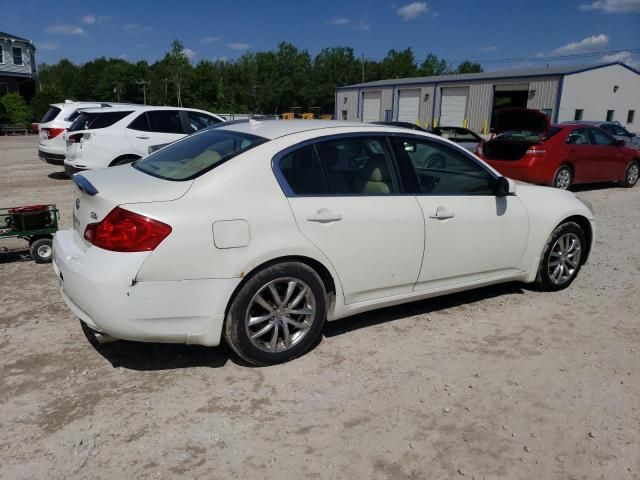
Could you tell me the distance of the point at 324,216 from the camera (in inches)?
144

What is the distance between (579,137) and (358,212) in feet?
31.5

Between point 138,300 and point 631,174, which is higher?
point 631,174

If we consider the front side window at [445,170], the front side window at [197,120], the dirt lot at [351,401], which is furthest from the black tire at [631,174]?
the front side window at [445,170]

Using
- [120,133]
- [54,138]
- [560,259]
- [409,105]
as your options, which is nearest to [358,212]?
[560,259]

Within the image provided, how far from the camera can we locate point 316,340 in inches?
158

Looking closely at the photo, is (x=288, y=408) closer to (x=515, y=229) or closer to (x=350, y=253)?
(x=350, y=253)

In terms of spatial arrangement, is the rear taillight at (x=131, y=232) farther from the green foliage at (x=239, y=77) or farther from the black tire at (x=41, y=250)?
the green foliage at (x=239, y=77)

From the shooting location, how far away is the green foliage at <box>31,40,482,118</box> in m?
73.8

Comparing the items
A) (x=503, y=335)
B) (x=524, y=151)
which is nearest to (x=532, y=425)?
(x=503, y=335)

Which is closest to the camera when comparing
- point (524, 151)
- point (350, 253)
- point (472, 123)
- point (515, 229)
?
point (350, 253)

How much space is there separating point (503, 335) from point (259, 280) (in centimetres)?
214

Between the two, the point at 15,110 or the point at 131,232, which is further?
the point at 15,110

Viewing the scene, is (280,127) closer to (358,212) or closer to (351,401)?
(358,212)

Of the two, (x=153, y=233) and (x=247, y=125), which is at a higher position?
(x=247, y=125)
